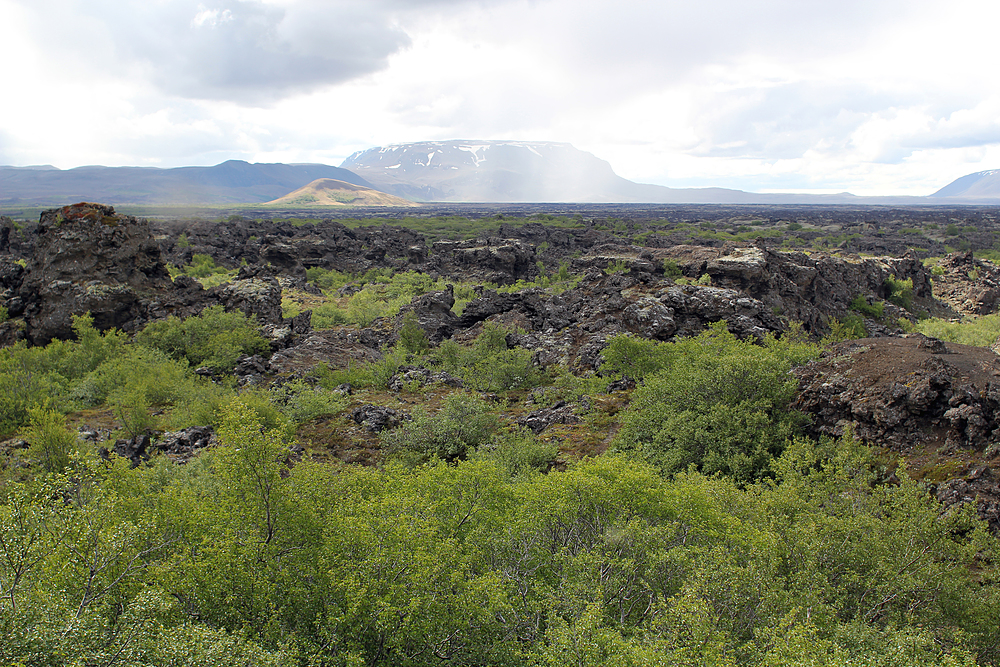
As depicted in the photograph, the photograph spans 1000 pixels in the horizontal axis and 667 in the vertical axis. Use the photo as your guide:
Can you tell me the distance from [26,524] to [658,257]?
124ft

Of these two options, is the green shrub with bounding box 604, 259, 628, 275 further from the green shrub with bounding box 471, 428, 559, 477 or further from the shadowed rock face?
the shadowed rock face

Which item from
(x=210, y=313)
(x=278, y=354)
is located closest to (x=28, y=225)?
(x=210, y=313)

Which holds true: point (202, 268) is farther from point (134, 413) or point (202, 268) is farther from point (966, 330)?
point (966, 330)

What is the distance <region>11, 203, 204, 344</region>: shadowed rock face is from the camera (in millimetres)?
27578

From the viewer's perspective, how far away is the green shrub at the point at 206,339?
993 inches

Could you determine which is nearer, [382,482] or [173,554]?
[173,554]

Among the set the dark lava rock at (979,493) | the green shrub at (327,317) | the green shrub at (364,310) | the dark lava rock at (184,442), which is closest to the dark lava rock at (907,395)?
the dark lava rock at (979,493)

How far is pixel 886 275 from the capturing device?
1715 inches

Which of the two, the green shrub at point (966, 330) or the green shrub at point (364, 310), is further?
the green shrub at point (364, 310)

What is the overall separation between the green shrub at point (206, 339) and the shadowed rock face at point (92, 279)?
3138 millimetres

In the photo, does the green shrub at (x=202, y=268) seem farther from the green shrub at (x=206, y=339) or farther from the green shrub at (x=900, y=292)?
the green shrub at (x=900, y=292)

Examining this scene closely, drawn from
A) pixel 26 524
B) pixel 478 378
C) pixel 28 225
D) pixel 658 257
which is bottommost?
pixel 478 378

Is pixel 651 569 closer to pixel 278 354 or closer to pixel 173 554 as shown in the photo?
pixel 173 554

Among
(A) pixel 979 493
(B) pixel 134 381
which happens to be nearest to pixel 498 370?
(B) pixel 134 381
